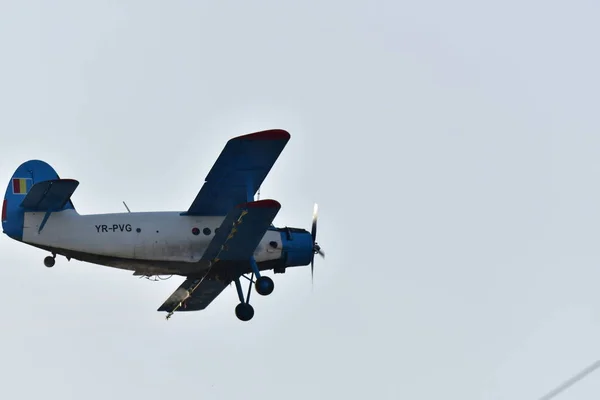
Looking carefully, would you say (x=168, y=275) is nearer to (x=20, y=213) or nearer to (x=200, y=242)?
(x=200, y=242)

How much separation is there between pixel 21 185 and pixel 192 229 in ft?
13.1

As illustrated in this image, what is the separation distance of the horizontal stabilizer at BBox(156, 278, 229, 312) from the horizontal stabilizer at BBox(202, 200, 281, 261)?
8.64 ft

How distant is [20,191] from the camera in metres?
38.8

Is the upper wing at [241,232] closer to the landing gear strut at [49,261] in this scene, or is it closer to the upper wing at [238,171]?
the upper wing at [238,171]

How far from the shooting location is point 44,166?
3947 cm

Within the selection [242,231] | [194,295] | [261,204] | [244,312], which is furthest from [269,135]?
[194,295]

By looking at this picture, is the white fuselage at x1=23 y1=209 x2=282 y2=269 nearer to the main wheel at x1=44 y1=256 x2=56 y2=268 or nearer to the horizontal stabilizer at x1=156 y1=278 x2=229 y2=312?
the main wheel at x1=44 y1=256 x2=56 y2=268

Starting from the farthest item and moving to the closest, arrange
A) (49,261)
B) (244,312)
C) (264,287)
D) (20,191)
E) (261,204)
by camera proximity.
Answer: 1. (244,312)
2. (20,191)
3. (264,287)
4. (49,261)
5. (261,204)

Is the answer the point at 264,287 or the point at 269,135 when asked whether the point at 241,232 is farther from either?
the point at 269,135

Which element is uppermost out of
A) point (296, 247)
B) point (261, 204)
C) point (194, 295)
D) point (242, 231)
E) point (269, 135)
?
point (269, 135)

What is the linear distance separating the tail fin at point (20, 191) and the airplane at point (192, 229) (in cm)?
2

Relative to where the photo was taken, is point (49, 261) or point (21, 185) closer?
point (49, 261)

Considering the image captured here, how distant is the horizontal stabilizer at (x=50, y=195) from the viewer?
3738cm

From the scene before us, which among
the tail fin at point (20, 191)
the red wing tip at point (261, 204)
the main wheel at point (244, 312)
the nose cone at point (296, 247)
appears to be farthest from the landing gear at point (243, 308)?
the tail fin at point (20, 191)
